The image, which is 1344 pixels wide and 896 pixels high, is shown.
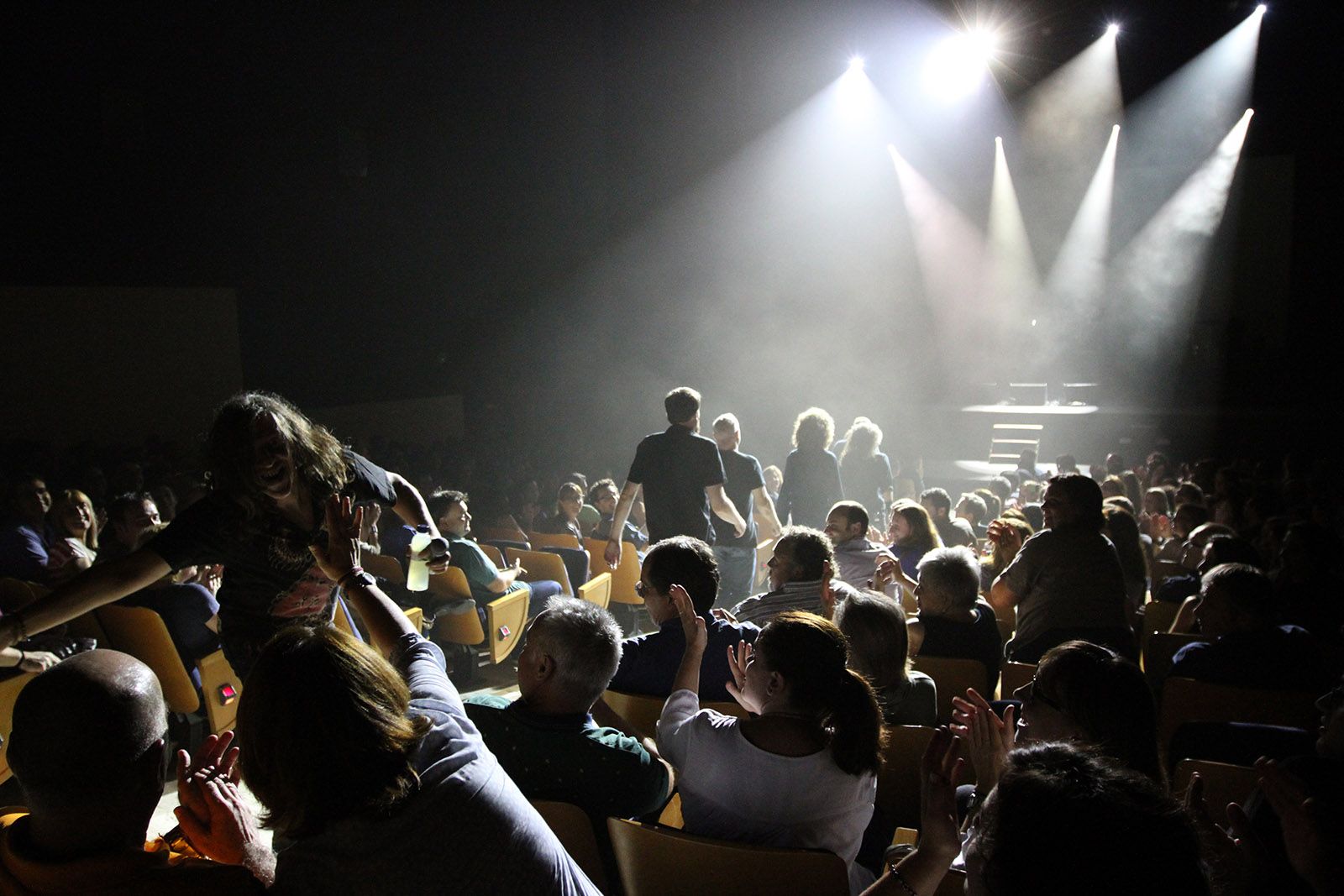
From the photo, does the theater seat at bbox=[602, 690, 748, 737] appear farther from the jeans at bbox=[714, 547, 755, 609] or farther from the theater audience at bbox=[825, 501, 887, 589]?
the jeans at bbox=[714, 547, 755, 609]

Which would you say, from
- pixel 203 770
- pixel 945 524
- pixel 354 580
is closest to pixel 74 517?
pixel 354 580

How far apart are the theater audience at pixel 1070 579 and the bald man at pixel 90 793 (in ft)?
9.80

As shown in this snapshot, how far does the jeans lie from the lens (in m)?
5.02

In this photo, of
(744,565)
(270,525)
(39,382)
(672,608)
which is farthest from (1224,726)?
(39,382)

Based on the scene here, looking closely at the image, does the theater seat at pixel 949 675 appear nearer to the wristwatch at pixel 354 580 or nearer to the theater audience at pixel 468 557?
the wristwatch at pixel 354 580

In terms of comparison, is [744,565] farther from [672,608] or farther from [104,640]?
[104,640]

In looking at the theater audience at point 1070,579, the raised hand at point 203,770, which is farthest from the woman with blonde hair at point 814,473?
the raised hand at point 203,770

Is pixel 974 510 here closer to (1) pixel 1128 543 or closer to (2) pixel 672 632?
(1) pixel 1128 543

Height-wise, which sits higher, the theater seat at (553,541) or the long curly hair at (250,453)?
the long curly hair at (250,453)

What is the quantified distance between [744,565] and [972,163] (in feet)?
38.7

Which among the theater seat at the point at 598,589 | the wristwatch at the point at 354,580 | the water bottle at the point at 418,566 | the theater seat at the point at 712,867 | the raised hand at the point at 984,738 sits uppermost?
the wristwatch at the point at 354,580

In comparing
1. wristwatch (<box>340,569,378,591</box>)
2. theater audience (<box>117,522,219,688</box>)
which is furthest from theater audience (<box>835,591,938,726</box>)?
theater audience (<box>117,522,219,688</box>)

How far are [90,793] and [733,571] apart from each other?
3.96m

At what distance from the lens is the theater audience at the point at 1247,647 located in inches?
112
